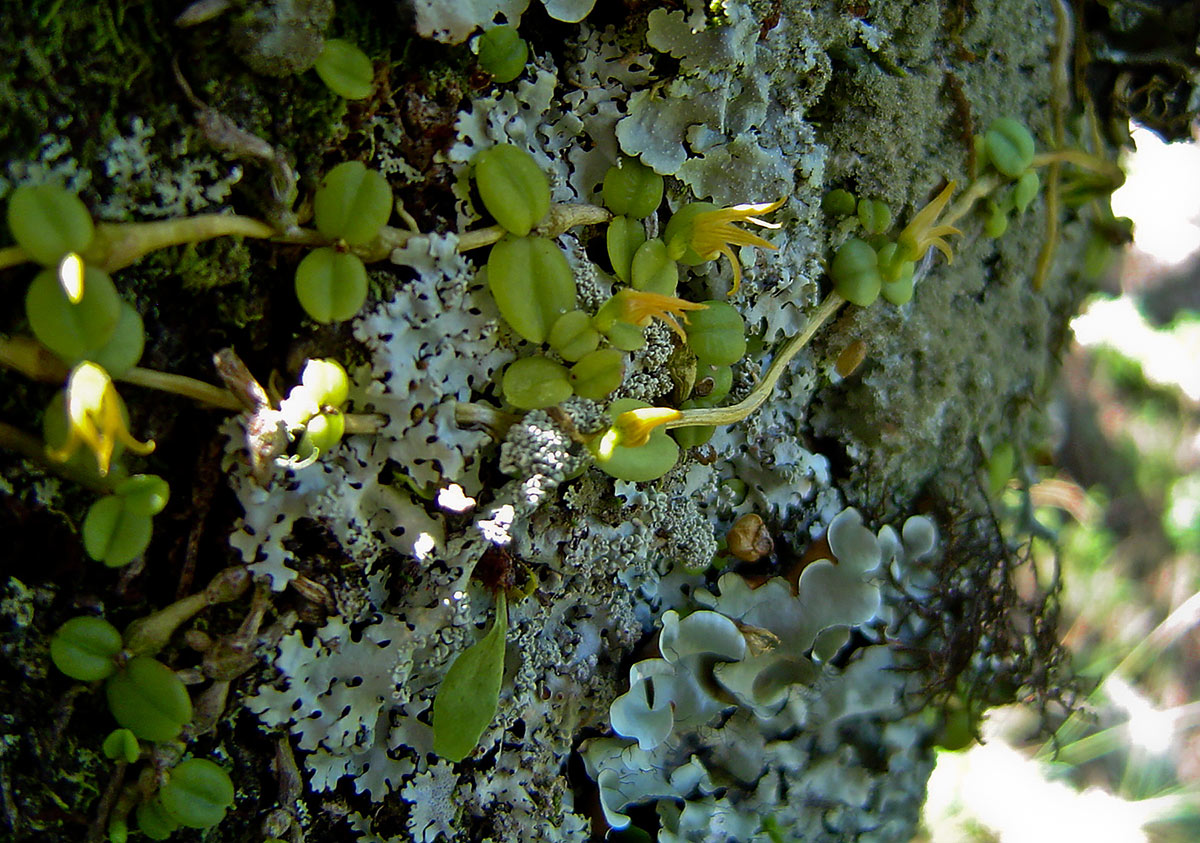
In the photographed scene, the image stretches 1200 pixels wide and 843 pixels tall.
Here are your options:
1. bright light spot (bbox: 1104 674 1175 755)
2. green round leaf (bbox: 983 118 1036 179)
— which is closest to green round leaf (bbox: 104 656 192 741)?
green round leaf (bbox: 983 118 1036 179)

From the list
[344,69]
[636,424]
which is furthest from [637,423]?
[344,69]

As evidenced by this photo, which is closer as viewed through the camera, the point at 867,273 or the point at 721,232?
the point at 721,232

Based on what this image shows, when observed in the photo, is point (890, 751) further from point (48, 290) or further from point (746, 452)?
point (48, 290)

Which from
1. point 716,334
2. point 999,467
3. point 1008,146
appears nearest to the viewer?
point 716,334

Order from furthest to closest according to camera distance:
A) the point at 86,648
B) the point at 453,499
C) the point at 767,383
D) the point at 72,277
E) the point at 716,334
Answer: the point at 767,383, the point at 716,334, the point at 453,499, the point at 86,648, the point at 72,277

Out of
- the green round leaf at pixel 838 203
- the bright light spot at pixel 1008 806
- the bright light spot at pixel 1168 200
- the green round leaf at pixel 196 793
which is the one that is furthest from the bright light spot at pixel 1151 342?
the green round leaf at pixel 196 793

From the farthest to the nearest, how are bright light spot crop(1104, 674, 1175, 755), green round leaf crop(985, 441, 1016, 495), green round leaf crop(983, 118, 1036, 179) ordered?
bright light spot crop(1104, 674, 1175, 755)
green round leaf crop(985, 441, 1016, 495)
green round leaf crop(983, 118, 1036, 179)

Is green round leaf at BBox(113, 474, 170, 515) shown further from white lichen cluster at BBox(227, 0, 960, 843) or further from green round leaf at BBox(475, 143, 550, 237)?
green round leaf at BBox(475, 143, 550, 237)

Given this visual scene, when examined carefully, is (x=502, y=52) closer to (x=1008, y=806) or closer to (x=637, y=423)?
(x=637, y=423)
